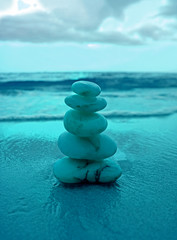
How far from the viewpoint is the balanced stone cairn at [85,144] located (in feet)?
9.34

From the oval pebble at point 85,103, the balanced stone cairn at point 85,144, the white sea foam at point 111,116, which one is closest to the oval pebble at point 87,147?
the balanced stone cairn at point 85,144

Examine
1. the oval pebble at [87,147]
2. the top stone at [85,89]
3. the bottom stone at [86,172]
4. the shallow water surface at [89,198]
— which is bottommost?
the shallow water surface at [89,198]

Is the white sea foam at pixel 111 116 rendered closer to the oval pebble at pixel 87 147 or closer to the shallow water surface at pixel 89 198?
the shallow water surface at pixel 89 198

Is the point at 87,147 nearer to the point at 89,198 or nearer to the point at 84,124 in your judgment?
the point at 84,124

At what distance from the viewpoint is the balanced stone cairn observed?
2.85 metres

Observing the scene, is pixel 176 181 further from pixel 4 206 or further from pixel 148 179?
pixel 4 206

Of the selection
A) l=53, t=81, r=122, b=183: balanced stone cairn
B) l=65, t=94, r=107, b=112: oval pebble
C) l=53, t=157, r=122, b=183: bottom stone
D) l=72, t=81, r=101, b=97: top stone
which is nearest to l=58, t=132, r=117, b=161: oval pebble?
l=53, t=81, r=122, b=183: balanced stone cairn

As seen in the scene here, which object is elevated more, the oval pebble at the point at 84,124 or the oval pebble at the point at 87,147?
the oval pebble at the point at 84,124

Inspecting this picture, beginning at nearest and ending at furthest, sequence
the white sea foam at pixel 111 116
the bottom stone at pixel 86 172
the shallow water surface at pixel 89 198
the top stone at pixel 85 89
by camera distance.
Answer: the shallow water surface at pixel 89 198
the top stone at pixel 85 89
the bottom stone at pixel 86 172
the white sea foam at pixel 111 116

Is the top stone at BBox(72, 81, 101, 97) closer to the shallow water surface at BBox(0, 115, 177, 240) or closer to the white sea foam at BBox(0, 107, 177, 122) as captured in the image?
the shallow water surface at BBox(0, 115, 177, 240)

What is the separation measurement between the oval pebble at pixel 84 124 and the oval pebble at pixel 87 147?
0.13 meters

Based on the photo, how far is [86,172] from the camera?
2918mm

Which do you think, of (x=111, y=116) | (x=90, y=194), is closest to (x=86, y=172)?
(x=90, y=194)

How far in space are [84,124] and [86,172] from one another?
0.59m
